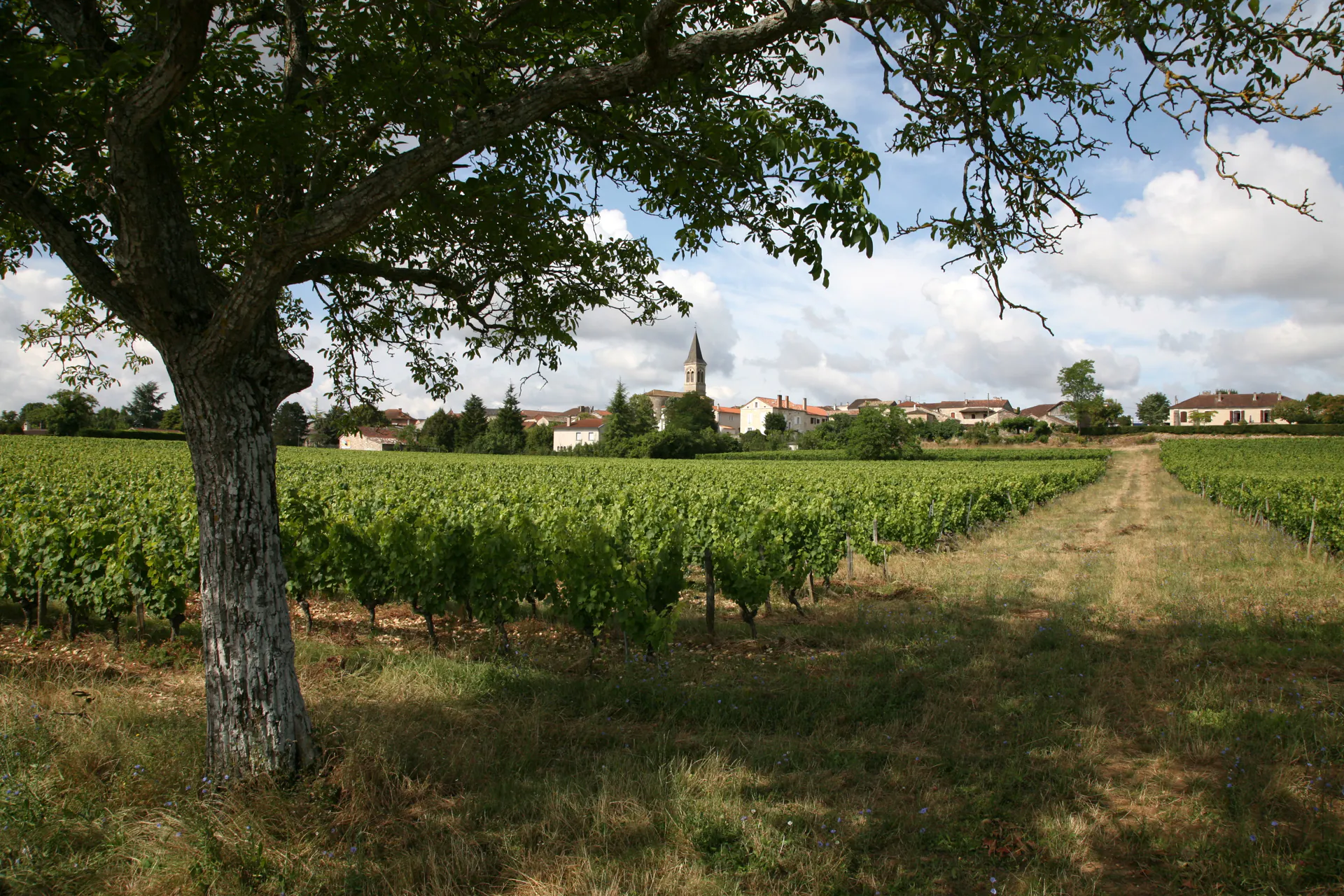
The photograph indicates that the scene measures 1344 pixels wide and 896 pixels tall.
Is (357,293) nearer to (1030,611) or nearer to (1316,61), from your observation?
(1316,61)

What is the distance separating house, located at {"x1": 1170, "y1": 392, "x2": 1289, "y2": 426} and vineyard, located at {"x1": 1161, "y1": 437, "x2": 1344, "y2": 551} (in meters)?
72.9

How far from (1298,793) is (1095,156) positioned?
4.17 m

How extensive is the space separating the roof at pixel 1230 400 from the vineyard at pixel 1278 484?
75.5 m

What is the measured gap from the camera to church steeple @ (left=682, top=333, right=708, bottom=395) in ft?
505

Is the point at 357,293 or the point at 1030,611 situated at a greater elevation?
the point at 357,293

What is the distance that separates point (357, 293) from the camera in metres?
5.64

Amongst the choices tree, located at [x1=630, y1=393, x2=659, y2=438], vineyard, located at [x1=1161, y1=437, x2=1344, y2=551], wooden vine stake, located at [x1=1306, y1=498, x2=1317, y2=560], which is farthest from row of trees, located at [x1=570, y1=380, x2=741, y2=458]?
wooden vine stake, located at [x1=1306, y1=498, x2=1317, y2=560]

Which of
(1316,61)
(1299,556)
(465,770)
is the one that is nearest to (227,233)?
(465,770)

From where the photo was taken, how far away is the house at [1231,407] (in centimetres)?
11081

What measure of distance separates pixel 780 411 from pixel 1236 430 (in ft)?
220

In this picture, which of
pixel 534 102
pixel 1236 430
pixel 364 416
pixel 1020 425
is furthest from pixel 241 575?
pixel 1236 430

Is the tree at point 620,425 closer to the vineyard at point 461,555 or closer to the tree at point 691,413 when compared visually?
the tree at point 691,413

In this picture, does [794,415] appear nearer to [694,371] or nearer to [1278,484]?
[694,371]

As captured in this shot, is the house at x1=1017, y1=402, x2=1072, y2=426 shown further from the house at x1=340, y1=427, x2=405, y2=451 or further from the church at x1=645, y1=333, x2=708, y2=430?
the house at x1=340, y1=427, x2=405, y2=451
